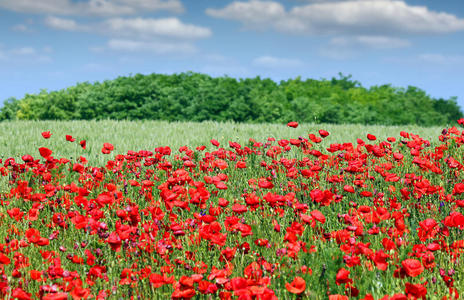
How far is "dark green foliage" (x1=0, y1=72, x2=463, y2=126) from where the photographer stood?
23.5 m

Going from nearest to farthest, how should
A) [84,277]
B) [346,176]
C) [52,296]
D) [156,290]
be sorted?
[52,296] → [156,290] → [84,277] → [346,176]

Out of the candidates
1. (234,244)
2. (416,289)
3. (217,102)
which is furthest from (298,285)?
(217,102)

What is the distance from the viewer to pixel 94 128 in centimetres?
1264

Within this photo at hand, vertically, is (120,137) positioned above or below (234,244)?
above

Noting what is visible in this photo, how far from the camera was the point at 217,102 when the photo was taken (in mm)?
22828

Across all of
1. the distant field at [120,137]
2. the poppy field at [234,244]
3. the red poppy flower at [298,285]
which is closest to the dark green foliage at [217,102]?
the distant field at [120,137]

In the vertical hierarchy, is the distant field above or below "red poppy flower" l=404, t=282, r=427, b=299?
above

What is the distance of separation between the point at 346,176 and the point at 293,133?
4.79 meters

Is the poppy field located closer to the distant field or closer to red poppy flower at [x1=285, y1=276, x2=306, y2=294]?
red poppy flower at [x1=285, y1=276, x2=306, y2=294]

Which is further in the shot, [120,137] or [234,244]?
[120,137]

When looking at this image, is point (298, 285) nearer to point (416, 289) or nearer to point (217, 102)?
point (416, 289)

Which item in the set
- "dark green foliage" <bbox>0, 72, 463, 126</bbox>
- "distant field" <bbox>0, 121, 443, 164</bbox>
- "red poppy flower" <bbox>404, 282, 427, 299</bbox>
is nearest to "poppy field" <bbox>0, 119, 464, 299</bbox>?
"red poppy flower" <bbox>404, 282, 427, 299</bbox>

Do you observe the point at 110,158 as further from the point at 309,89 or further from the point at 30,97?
the point at 30,97

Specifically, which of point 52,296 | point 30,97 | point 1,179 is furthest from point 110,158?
point 30,97
